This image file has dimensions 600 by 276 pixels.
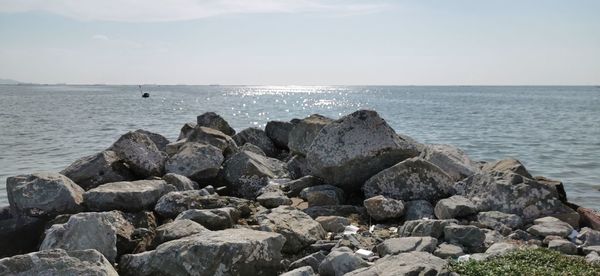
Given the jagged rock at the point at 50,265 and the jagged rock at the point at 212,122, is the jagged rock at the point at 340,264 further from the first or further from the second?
the jagged rock at the point at 212,122

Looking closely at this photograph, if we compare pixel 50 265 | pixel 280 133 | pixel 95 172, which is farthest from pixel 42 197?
pixel 280 133

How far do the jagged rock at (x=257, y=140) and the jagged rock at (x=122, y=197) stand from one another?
7437 mm

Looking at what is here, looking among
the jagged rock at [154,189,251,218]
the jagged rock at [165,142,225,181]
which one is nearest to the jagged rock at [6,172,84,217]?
the jagged rock at [154,189,251,218]

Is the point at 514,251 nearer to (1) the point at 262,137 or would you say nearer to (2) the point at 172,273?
(2) the point at 172,273

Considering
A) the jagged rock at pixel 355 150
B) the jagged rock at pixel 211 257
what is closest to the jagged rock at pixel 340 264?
the jagged rock at pixel 211 257

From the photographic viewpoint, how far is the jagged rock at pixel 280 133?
57.6 feet

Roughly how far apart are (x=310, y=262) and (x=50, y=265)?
336 centimetres

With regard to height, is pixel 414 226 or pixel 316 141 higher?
pixel 316 141

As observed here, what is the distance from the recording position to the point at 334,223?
945cm

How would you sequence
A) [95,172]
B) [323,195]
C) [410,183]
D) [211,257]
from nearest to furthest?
[211,257] < [323,195] < [410,183] < [95,172]

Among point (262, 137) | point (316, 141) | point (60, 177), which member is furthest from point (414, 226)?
point (262, 137)

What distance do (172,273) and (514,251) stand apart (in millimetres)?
4529

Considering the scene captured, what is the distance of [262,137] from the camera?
696 inches

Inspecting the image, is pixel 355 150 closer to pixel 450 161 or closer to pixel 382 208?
pixel 382 208
